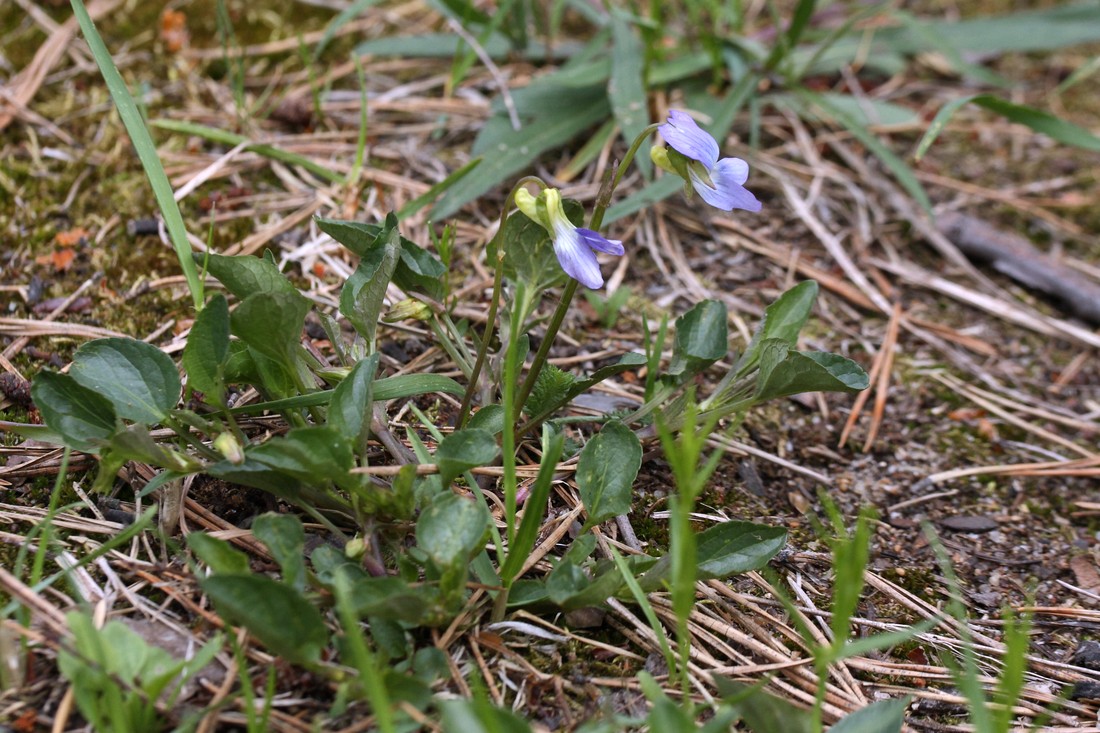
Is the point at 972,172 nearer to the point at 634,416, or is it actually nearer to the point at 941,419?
the point at 941,419

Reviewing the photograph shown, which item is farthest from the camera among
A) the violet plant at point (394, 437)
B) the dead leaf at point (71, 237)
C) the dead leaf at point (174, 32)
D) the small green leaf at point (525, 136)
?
the dead leaf at point (174, 32)

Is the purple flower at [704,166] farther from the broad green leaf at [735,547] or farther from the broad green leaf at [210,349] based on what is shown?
the broad green leaf at [210,349]

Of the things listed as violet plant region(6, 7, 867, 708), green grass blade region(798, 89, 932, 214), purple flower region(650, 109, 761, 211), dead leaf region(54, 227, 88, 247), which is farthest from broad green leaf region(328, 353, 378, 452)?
green grass blade region(798, 89, 932, 214)

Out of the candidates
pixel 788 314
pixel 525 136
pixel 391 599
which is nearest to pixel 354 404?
pixel 391 599

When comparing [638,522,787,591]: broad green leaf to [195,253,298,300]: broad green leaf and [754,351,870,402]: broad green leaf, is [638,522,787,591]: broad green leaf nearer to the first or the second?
[754,351,870,402]: broad green leaf

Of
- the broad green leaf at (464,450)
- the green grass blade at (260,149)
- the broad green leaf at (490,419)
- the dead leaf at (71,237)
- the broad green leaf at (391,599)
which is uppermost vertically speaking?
the green grass blade at (260,149)

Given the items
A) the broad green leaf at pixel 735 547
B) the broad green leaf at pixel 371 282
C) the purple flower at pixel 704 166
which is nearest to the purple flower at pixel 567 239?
the purple flower at pixel 704 166
